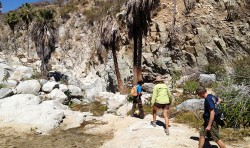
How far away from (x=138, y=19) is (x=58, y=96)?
848 cm

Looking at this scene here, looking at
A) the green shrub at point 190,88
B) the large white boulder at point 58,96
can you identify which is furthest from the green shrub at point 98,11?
the green shrub at point 190,88

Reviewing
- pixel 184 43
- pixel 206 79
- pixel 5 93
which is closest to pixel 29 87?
pixel 5 93

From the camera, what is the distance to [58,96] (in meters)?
19.1

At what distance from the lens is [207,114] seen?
27.2 ft

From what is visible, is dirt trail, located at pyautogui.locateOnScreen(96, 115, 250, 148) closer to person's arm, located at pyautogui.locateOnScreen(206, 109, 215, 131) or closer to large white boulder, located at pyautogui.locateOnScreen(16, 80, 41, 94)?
person's arm, located at pyautogui.locateOnScreen(206, 109, 215, 131)

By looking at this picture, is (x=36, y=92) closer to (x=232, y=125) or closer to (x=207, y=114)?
(x=232, y=125)

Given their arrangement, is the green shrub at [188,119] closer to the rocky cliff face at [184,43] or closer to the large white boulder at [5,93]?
the rocky cliff face at [184,43]

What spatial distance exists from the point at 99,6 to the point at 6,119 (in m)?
35.8

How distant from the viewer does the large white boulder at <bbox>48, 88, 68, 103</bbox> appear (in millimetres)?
18655

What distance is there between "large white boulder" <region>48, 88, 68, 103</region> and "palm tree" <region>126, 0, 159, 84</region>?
6615 millimetres

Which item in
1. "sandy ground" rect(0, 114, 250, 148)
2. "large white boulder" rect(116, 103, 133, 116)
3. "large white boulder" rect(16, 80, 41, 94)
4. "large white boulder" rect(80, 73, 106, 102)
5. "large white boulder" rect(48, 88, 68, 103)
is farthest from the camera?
"large white boulder" rect(80, 73, 106, 102)

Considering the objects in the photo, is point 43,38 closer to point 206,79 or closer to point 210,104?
point 206,79

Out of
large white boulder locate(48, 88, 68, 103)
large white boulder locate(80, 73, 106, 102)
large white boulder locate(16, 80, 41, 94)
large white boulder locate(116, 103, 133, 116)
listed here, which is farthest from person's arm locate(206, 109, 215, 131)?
large white boulder locate(80, 73, 106, 102)

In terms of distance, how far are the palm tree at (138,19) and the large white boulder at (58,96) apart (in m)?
6.61
